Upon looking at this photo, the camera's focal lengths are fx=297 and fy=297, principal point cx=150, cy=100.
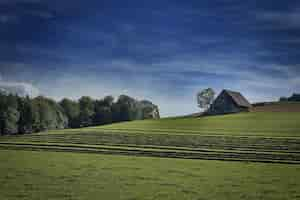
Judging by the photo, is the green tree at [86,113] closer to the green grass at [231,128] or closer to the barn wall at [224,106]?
the barn wall at [224,106]

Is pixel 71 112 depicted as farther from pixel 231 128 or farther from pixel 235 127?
pixel 231 128

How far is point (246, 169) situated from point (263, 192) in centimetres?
671

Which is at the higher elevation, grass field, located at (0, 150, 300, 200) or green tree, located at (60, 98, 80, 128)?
green tree, located at (60, 98, 80, 128)

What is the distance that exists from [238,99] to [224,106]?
5.42 metres

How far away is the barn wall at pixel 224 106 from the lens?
9419 cm

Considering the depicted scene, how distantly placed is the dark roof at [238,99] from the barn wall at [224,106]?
3.31 feet

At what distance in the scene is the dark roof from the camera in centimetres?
9416

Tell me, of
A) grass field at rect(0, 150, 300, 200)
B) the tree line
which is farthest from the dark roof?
grass field at rect(0, 150, 300, 200)

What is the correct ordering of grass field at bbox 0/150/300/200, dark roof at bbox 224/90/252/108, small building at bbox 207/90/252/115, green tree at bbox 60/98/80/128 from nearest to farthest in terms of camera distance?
grass field at bbox 0/150/300/200 < small building at bbox 207/90/252/115 < dark roof at bbox 224/90/252/108 < green tree at bbox 60/98/80/128

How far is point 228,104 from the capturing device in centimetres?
9512

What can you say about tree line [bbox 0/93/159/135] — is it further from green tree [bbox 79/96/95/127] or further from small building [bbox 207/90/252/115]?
small building [bbox 207/90/252/115]

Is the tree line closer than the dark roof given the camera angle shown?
No

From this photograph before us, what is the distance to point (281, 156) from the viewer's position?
26.9m

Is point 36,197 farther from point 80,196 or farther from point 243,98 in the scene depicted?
point 243,98
